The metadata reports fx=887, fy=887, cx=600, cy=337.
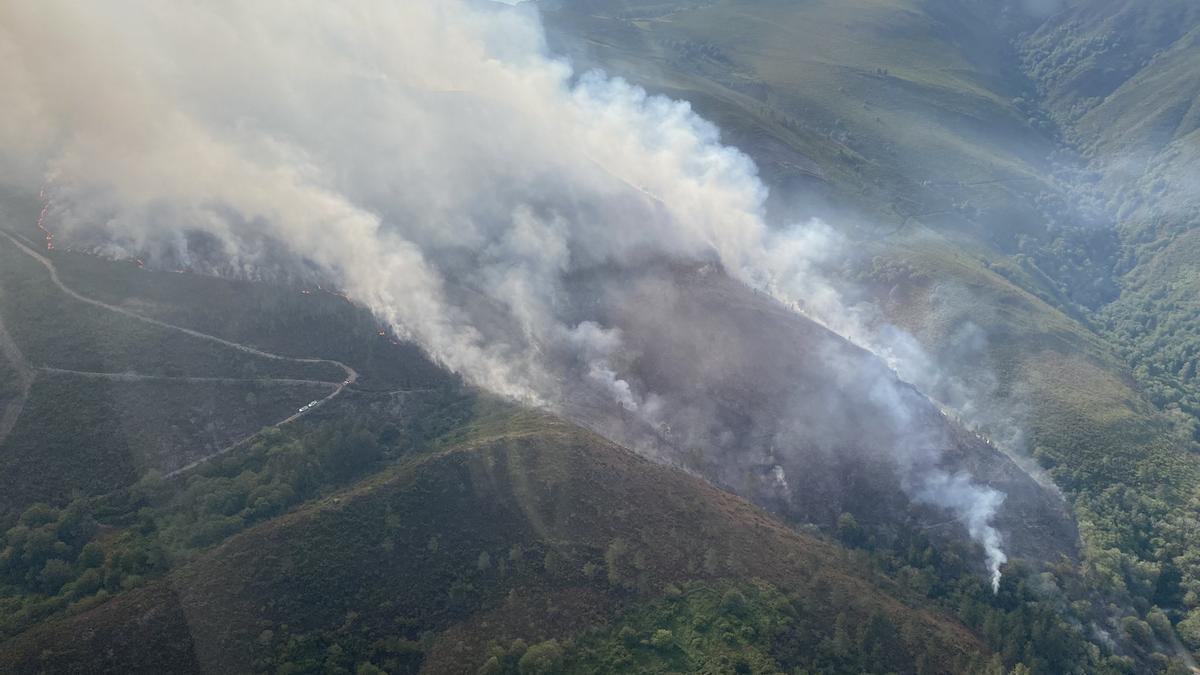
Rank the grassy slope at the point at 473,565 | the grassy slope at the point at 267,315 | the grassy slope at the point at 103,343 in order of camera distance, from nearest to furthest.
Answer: the grassy slope at the point at 473,565 < the grassy slope at the point at 103,343 < the grassy slope at the point at 267,315

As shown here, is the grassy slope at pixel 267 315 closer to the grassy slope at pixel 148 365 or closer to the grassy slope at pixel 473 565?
the grassy slope at pixel 148 365

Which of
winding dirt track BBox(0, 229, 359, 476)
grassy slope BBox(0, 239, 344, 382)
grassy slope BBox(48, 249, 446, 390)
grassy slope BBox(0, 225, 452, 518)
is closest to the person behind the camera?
grassy slope BBox(0, 225, 452, 518)

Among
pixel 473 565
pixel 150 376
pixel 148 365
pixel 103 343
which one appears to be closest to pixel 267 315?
pixel 148 365

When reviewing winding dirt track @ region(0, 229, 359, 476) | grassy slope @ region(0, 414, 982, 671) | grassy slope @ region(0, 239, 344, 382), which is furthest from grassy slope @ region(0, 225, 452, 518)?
grassy slope @ region(0, 414, 982, 671)

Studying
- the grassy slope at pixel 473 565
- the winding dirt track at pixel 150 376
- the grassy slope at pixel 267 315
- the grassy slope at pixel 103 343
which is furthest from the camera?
the grassy slope at pixel 267 315

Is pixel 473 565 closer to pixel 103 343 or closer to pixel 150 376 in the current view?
pixel 150 376

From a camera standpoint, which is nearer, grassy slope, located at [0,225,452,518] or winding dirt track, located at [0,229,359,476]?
grassy slope, located at [0,225,452,518]

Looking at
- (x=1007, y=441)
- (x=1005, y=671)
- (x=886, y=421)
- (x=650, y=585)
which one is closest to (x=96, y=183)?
(x=650, y=585)

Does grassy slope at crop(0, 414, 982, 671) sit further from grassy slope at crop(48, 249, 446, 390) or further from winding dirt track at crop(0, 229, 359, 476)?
grassy slope at crop(48, 249, 446, 390)

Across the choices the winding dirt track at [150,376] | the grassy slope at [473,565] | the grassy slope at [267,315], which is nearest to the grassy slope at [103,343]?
the winding dirt track at [150,376]
